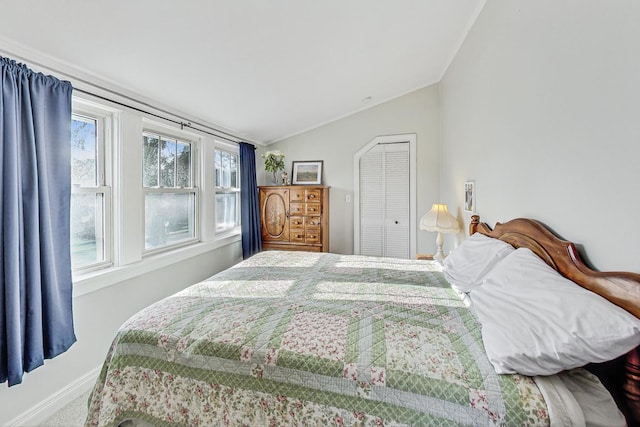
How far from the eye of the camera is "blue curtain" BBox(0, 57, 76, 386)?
4.62 feet

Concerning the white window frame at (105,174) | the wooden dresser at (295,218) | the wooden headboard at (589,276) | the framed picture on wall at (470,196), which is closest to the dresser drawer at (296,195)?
the wooden dresser at (295,218)

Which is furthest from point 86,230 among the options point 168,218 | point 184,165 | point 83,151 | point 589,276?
point 589,276

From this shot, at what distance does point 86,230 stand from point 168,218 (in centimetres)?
78

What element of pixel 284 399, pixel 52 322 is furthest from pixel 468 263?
pixel 52 322

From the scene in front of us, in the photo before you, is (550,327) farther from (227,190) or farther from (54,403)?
(227,190)

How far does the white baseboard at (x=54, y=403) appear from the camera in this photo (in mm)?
1564

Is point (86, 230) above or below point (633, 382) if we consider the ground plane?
above

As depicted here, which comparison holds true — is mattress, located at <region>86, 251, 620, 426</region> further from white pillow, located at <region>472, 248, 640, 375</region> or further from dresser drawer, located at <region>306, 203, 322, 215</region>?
dresser drawer, located at <region>306, 203, 322, 215</region>

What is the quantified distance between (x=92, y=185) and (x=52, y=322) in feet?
3.14

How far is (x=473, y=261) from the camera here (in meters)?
1.67

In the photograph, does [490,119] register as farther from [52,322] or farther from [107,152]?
[52,322]

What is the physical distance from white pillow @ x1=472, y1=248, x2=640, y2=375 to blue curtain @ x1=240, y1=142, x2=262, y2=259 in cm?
302

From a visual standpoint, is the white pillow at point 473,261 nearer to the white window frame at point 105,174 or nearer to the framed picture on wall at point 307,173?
the white window frame at point 105,174

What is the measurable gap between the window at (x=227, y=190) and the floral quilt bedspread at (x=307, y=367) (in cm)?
209
